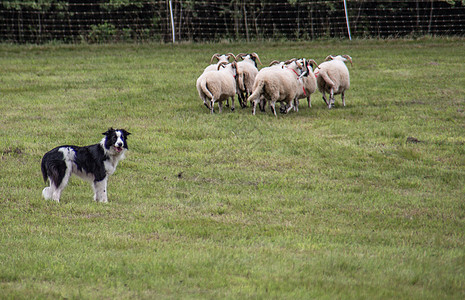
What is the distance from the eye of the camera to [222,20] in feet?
90.8

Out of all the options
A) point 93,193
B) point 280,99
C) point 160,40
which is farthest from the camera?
point 160,40

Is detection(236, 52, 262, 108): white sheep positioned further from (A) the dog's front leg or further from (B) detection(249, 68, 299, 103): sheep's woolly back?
(A) the dog's front leg

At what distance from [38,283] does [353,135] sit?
28.1ft

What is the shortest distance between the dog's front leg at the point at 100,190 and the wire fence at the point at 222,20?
58.5ft

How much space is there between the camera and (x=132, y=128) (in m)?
13.4

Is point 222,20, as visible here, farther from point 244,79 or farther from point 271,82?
point 271,82

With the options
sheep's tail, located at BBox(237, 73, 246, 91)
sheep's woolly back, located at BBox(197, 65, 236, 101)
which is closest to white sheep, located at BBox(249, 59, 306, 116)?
sheep's woolly back, located at BBox(197, 65, 236, 101)

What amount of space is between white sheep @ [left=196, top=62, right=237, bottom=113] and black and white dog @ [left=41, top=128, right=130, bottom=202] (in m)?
5.99

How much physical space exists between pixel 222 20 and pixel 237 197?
1987 centimetres

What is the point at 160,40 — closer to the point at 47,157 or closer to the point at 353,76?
the point at 353,76

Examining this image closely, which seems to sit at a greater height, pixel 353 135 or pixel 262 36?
pixel 262 36

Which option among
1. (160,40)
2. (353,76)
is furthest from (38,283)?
(160,40)

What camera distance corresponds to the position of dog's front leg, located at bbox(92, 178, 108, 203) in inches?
336

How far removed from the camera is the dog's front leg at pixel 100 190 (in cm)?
855
